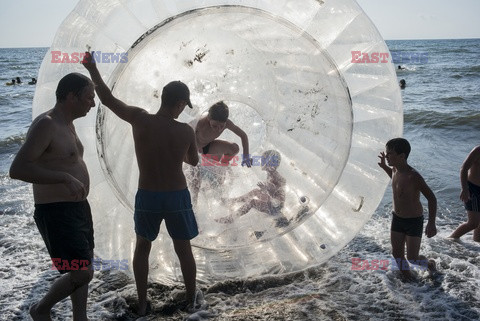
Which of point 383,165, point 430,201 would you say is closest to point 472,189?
point 430,201

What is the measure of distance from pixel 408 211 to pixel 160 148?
1948mm

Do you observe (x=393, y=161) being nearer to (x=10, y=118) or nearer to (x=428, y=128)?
(x=428, y=128)

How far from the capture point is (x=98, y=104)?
3.07 m

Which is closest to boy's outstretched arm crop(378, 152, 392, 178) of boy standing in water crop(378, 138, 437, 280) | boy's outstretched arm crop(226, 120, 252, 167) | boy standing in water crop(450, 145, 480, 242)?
boy standing in water crop(378, 138, 437, 280)

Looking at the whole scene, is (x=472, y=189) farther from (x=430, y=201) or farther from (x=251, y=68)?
(x=251, y=68)

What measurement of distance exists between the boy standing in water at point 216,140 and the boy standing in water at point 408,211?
130 cm

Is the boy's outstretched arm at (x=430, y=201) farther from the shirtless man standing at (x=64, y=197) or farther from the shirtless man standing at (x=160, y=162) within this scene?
the shirtless man standing at (x=64, y=197)

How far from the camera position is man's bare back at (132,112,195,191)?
271 cm

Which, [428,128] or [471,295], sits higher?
[428,128]

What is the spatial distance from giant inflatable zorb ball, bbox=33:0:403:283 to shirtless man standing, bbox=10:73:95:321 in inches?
21.8

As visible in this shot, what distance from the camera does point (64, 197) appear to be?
2465 millimetres

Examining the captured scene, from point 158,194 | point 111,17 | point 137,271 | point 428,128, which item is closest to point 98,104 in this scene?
point 111,17

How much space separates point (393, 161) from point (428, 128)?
7122 mm

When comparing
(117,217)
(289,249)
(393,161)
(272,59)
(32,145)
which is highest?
(272,59)
